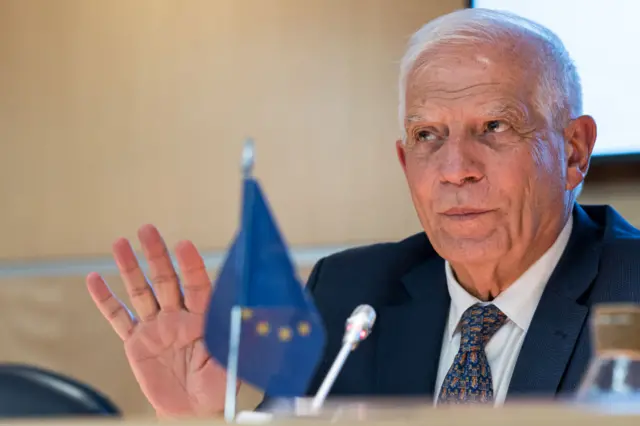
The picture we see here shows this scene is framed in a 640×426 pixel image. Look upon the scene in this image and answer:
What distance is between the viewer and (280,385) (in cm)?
86

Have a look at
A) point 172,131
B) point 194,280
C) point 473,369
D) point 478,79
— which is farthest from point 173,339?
point 172,131

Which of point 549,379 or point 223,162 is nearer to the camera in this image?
point 549,379

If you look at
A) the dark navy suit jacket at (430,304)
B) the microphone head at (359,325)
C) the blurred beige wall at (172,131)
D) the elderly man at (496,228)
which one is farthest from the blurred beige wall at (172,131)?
the microphone head at (359,325)

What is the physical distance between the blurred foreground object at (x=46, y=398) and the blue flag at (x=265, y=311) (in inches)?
8.0

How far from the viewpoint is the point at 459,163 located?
169cm

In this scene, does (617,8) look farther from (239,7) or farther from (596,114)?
(239,7)

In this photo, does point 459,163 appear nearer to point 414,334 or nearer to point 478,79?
point 478,79

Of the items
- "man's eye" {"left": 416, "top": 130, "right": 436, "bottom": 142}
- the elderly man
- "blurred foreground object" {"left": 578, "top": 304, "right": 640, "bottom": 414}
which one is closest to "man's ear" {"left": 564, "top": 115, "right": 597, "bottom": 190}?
the elderly man

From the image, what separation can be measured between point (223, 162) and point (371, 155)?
447 mm

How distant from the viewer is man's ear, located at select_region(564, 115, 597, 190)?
179 centimetres

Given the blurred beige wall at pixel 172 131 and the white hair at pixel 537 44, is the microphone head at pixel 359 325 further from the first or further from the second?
the blurred beige wall at pixel 172 131

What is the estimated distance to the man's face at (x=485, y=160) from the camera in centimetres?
168

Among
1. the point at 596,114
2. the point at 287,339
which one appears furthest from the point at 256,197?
the point at 596,114

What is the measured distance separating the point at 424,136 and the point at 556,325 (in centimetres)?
47
